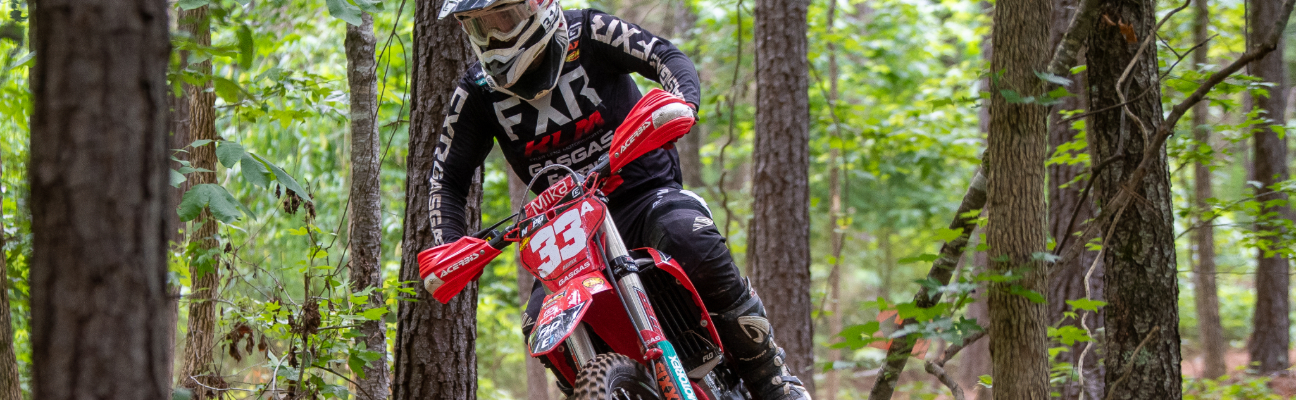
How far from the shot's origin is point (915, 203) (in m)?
13.8

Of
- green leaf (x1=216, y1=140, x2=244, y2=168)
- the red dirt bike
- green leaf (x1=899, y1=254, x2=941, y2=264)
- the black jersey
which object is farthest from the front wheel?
green leaf (x1=216, y1=140, x2=244, y2=168)

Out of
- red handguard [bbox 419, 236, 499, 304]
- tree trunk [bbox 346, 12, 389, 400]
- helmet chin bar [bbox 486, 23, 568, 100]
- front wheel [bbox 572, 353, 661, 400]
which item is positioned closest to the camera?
front wheel [bbox 572, 353, 661, 400]

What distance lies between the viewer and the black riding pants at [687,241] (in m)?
3.09

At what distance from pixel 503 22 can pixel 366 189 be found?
2.27 metres

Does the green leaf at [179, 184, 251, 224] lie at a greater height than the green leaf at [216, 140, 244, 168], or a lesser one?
lesser

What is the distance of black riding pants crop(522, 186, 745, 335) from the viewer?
3.09m

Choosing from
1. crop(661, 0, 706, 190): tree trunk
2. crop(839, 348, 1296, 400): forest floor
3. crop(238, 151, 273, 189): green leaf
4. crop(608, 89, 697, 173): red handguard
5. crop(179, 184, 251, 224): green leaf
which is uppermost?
crop(661, 0, 706, 190): tree trunk

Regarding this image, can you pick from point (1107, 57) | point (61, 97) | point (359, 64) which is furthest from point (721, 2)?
point (61, 97)

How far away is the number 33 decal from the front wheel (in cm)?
40

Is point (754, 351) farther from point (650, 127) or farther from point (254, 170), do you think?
point (254, 170)

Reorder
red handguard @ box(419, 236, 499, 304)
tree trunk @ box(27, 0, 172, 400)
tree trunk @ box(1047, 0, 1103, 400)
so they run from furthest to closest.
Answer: tree trunk @ box(1047, 0, 1103, 400) → red handguard @ box(419, 236, 499, 304) → tree trunk @ box(27, 0, 172, 400)

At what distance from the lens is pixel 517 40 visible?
10.4 feet

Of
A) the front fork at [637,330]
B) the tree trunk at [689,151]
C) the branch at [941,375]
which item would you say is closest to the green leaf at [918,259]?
the front fork at [637,330]

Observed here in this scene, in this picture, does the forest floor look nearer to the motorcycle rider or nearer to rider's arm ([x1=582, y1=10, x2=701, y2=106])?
the motorcycle rider
